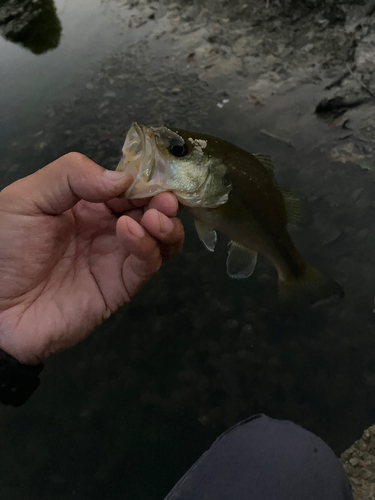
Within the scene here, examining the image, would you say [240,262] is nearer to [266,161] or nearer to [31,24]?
[266,161]

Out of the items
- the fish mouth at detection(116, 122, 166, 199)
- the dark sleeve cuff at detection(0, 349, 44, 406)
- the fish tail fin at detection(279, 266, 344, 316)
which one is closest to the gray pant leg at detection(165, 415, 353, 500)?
the fish tail fin at detection(279, 266, 344, 316)

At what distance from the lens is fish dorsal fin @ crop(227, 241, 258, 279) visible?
72.3 inches

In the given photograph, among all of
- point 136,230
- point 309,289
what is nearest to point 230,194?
point 136,230

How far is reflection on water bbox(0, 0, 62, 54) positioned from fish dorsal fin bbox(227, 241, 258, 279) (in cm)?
475

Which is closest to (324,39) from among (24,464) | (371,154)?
(371,154)

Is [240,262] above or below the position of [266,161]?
below

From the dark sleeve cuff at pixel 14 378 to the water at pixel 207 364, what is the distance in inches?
18.8

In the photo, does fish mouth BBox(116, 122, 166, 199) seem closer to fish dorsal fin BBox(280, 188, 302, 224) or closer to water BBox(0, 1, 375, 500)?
fish dorsal fin BBox(280, 188, 302, 224)

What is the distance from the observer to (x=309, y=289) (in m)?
1.82

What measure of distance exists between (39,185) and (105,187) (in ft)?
1.18

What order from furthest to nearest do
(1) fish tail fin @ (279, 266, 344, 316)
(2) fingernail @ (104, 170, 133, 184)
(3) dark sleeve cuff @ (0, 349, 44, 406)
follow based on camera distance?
(1) fish tail fin @ (279, 266, 344, 316)
(3) dark sleeve cuff @ (0, 349, 44, 406)
(2) fingernail @ (104, 170, 133, 184)

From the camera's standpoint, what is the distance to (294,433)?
55.8 inches

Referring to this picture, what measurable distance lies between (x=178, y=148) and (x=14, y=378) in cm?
132

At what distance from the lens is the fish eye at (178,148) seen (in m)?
1.45
